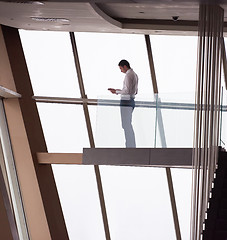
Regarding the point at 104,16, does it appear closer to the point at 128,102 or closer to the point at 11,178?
the point at 128,102

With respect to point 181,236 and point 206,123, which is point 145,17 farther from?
point 181,236

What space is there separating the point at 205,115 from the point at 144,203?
5283mm

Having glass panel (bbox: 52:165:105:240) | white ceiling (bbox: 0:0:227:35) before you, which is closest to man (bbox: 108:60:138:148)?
white ceiling (bbox: 0:0:227:35)

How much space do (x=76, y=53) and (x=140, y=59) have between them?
159 cm

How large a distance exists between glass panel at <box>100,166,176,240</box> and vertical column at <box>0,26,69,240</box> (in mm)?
1848

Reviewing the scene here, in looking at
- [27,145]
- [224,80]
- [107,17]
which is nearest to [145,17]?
[107,17]

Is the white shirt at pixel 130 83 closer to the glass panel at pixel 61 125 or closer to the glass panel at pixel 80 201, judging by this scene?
the glass panel at pixel 61 125

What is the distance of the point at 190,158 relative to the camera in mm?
17172

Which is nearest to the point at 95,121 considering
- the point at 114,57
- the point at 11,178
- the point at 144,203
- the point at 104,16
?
the point at 114,57

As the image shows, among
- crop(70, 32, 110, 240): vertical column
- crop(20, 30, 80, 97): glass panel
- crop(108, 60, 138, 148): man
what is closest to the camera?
crop(108, 60, 138, 148): man

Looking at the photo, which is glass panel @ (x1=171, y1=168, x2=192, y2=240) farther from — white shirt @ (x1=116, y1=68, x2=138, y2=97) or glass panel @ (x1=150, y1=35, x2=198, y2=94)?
white shirt @ (x1=116, y1=68, x2=138, y2=97)

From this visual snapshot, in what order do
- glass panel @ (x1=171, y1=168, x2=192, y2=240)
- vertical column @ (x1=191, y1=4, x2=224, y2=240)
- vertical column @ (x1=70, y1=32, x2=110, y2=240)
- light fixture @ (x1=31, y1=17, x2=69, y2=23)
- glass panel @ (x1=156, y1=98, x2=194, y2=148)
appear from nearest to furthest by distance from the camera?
vertical column @ (x1=191, y1=4, x2=224, y2=240), light fixture @ (x1=31, y1=17, x2=69, y2=23), glass panel @ (x1=156, y1=98, x2=194, y2=148), vertical column @ (x1=70, y1=32, x2=110, y2=240), glass panel @ (x1=171, y1=168, x2=192, y2=240)

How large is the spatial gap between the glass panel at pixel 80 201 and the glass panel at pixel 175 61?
119 inches

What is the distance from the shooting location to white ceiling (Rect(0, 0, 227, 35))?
50.0ft
